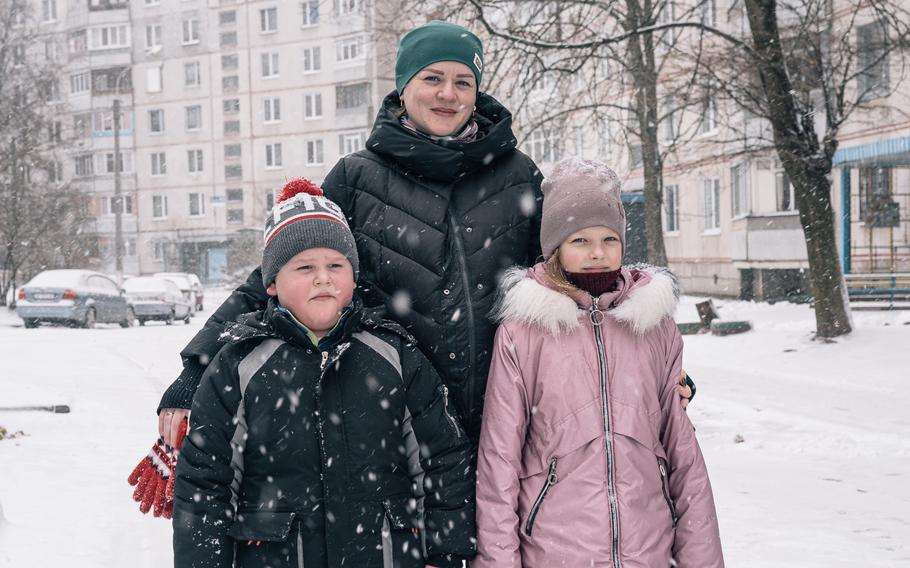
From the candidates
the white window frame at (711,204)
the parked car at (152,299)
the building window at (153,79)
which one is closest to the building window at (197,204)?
the building window at (153,79)

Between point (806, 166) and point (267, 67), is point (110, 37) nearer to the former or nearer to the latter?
point (267, 67)

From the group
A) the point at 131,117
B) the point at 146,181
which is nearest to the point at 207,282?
the point at 146,181

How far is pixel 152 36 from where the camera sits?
193ft

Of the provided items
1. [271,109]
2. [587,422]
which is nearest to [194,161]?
[271,109]

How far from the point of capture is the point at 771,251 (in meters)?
22.5

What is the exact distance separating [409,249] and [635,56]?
44.3 ft

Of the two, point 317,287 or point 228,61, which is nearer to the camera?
point 317,287

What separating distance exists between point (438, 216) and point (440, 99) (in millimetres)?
392

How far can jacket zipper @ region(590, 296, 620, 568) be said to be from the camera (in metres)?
2.47

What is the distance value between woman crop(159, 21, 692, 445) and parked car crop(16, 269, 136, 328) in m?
20.1

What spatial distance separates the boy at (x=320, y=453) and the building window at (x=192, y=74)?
58755 mm

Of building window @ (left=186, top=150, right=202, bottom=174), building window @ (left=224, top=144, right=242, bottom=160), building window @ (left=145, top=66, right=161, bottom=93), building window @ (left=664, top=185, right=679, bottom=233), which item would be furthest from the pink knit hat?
building window @ (left=145, top=66, right=161, bottom=93)

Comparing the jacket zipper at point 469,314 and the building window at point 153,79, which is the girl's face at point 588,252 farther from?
the building window at point 153,79

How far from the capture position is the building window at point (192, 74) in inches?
2260
